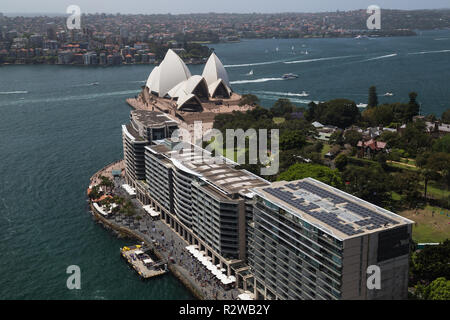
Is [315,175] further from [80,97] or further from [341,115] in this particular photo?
[80,97]

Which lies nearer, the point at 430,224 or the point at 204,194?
the point at 204,194

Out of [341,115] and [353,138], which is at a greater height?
[341,115]

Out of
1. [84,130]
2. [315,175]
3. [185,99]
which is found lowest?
[84,130]

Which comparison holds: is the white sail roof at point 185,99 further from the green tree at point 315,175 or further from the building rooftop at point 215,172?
the green tree at point 315,175

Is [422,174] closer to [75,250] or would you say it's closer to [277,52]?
[75,250]

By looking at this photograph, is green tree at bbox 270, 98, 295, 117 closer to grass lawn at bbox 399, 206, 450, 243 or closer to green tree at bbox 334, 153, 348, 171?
green tree at bbox 334, 153, 348, 171

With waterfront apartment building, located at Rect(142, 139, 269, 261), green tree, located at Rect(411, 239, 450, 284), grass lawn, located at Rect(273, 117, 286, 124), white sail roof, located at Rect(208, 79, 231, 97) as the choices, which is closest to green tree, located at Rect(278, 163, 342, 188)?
waterfront apartment building, located at Rect(142, 139, 269, 261)

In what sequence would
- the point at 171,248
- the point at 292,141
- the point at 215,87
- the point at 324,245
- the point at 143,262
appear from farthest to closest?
the point at 215,87
the point at 292,141
the point at 171,248
the point at 143,262
the point at 324,245

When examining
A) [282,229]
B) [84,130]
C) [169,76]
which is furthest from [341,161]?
[169,76]
